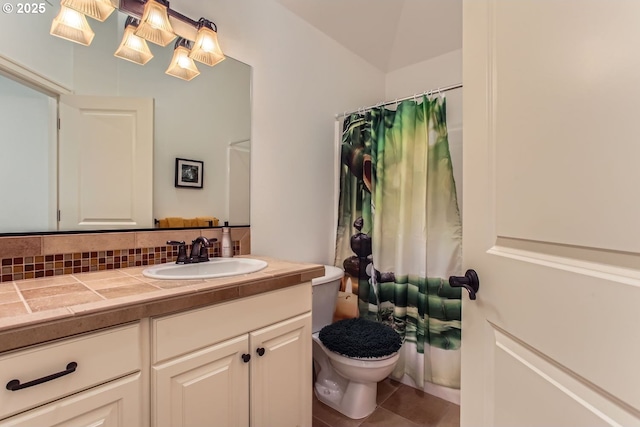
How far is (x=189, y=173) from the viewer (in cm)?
157

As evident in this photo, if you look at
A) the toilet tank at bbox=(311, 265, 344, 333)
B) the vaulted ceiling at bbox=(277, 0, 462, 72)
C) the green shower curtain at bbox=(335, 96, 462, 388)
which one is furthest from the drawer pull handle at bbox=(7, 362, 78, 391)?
the vaulted ceiling at bbox=(277, 0, 462, 72)

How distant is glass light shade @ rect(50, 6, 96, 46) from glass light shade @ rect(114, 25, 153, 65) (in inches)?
4.4

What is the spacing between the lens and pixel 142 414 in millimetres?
869

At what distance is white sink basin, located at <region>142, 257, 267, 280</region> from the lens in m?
1.24

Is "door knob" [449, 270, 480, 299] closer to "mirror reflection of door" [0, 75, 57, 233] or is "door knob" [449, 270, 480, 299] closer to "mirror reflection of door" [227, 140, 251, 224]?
"mirror reflection of door" [227, 140, 251, 224]

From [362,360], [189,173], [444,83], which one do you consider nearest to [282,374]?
[362,360]

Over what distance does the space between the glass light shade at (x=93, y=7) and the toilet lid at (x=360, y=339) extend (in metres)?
1.77

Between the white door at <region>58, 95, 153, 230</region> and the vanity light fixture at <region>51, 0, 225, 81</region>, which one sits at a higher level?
the vanity light fixture at <region>51, 0, 225, 81</region>

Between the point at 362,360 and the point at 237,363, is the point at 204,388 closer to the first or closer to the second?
the point at 237,363

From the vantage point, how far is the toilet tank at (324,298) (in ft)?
5.78

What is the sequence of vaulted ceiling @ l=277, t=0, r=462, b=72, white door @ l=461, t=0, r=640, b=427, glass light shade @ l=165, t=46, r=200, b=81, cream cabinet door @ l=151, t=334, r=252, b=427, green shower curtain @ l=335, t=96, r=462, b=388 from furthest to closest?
vaulted ceiling @ l=277, t=0, r=462, b=72 → green shower curtain @ l=335, t=96, r=462, b=388 → glass light shade @ l=165, t=46, r=200, b=81 → cream cabinet door @ l=151, t=334, r=252, b=427 → white door @ l=461, t=0, r=640, b=427

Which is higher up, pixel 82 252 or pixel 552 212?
pixel 552 212

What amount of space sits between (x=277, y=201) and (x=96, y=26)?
1.17m

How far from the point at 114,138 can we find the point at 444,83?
225 centimetres
